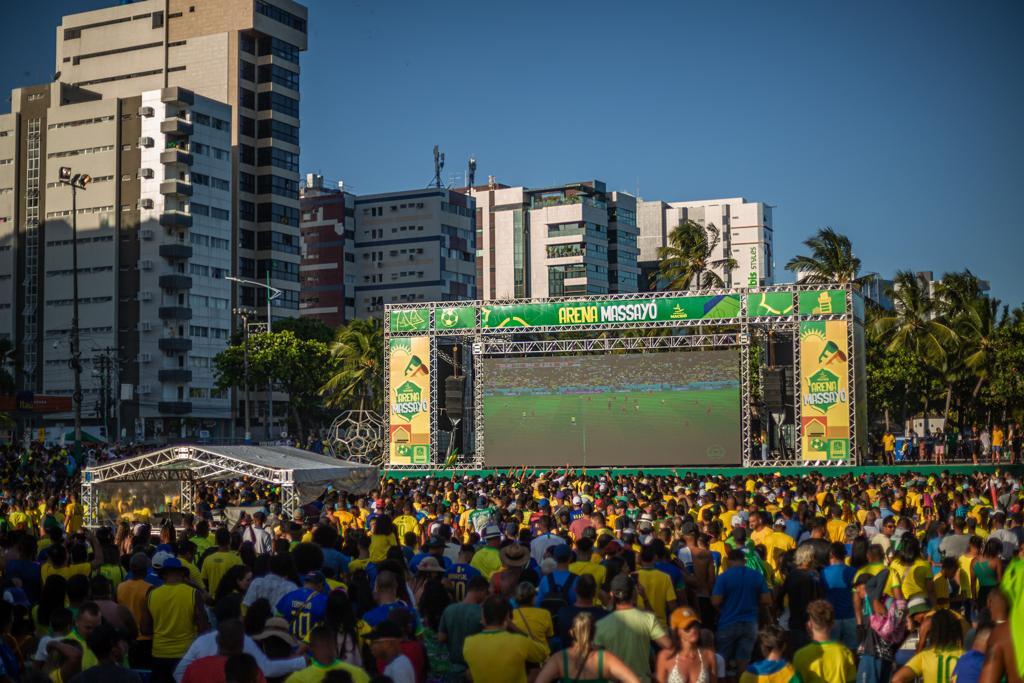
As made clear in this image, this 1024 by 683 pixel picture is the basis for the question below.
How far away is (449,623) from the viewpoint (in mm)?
9102

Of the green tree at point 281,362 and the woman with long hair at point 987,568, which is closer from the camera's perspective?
the woman with long hair at point 987,568

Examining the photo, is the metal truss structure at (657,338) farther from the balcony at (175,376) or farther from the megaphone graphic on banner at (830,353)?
the balcony at (175,376)

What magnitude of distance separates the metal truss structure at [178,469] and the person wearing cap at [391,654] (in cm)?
1498

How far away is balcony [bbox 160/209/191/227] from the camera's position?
78.7m

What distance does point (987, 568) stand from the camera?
482 inches

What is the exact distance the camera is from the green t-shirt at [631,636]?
7918 millimetres

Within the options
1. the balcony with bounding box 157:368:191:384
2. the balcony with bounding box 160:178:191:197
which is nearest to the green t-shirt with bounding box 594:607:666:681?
the balcony with bounding box 157:368:191:384

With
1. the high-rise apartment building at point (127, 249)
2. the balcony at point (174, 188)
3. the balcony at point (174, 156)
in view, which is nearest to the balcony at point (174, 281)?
the high-rise apartment building at point (127, 249)

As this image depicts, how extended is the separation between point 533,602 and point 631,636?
43.8 inches

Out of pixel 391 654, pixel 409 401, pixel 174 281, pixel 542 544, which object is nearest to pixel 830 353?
pixel 409 401

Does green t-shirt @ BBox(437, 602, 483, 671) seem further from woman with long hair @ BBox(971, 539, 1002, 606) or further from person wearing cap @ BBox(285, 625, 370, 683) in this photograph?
woman with long hair @ BBox(971, 539, 1002, 606)

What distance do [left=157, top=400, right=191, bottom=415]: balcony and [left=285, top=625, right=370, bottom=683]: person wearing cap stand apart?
74545 millimetres

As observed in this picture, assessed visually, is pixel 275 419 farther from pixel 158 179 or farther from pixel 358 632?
pixel 358 632

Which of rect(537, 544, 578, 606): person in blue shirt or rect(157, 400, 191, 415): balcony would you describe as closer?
rect(537, 544, 578, 606): person in blue shirt
